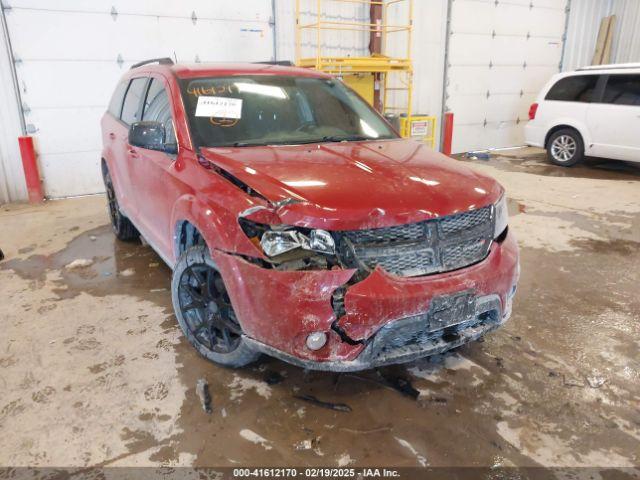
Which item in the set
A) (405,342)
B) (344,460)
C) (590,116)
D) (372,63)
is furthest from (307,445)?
(590,116)

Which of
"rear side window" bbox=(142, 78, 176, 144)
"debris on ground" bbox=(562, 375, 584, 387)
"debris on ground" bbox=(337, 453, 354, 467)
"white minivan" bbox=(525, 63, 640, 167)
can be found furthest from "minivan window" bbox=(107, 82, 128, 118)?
"white minivan" bbox=(525, 63, 640, 167)

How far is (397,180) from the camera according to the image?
2.23 m

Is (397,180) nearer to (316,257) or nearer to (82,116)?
(316,257)

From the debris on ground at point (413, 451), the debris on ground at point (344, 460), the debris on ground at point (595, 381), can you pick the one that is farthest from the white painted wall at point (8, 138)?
the debris on ground at point (595, 381)

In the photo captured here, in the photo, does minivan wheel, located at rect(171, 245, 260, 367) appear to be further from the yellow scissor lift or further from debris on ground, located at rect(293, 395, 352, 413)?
the yellow scissor lift

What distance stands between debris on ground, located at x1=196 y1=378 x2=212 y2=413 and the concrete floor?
Result: 3 cm

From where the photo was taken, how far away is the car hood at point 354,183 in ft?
6.50

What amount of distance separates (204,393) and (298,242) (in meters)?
0.95

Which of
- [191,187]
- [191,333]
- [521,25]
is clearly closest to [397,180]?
Answer: [191,187]

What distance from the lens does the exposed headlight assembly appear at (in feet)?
6.56

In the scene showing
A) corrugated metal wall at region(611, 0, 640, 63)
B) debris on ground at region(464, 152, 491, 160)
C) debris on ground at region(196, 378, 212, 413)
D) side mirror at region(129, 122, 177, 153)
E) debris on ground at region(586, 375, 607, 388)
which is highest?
corrugated metal wall at region(611, 0, 640, 63)

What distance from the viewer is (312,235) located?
2004 millimetres

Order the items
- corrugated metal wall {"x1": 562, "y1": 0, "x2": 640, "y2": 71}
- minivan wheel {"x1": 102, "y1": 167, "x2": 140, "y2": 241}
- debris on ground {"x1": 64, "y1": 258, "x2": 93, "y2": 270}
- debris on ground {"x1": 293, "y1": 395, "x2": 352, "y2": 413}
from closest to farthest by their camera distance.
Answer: debris on ground {"x1": 293, "y1": 395, "x2": 352, "y2": 413}, debris on ground {"x1": 64, "y1": 258, "x2": 93, "y2": 270}, minivan wheel {"x1": 102, "y1": 167, "x2": 140, "y2": 241}, corrugated metal wall {"x1": 562, "y1": 0, "x2": 640, "y2": 71}

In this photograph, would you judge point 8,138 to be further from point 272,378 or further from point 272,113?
point 272,378
